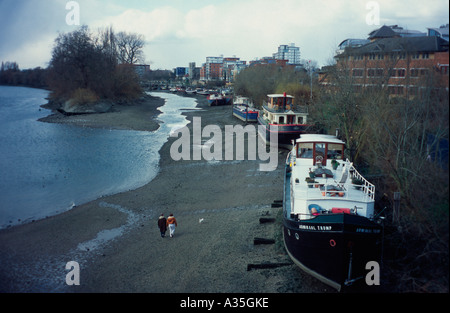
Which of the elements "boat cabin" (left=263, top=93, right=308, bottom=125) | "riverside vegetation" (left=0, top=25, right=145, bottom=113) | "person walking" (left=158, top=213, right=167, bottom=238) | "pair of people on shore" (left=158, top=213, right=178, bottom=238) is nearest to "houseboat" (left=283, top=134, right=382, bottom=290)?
"pair of people on shore" (left=158, top=213, right=178, bottom=238)

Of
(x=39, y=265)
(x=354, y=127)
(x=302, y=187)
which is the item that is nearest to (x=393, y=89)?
(x=354, y=127)

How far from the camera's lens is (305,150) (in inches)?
632

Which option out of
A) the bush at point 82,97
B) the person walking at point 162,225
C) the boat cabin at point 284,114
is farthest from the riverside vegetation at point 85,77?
the person walking at point 162,225

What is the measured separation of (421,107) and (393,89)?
12678mm

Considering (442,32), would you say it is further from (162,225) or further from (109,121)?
(109,121)

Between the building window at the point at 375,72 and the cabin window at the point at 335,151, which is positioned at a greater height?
the building window at the point at 375,72

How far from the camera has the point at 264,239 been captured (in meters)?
13.6

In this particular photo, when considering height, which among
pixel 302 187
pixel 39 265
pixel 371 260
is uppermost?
pixel 302 187

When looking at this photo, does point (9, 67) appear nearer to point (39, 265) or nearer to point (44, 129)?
point (44, 129)

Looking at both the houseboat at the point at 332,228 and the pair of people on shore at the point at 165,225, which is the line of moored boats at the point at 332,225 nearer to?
the houseboat at the point at 332,228

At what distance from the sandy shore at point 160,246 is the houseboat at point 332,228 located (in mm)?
774

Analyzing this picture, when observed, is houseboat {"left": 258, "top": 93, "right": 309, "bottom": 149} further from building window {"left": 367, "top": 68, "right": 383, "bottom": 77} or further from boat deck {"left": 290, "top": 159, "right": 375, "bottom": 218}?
boat deck {"left": 290, "top": 159, "right": 375, "bottom": 218}

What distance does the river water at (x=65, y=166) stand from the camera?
1995cm
